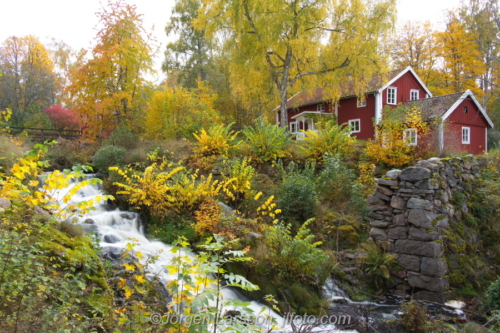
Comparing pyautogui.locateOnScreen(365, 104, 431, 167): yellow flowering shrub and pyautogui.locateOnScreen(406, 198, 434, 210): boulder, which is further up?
pyautogui.locateOnScreen(365, 104, 431, 167): yellow flowering shrub

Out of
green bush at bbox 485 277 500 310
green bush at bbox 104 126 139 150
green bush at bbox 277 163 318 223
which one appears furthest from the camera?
green bush at bbox 104 126 139 150

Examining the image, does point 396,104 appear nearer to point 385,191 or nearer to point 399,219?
point 385,191

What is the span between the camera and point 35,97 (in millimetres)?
27000

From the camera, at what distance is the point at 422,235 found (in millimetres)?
7211

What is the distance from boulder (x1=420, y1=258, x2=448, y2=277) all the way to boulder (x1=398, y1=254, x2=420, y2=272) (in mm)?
102

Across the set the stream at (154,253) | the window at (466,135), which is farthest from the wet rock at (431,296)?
the window at (466,135)

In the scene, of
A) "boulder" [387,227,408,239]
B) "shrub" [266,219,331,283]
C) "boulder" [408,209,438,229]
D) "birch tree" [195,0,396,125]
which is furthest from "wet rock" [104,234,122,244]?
"birch tree" [195,0,396,125]

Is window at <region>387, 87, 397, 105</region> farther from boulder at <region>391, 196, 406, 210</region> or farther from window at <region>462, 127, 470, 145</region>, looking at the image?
boulder at <region>391, 196, 406, 210</region>

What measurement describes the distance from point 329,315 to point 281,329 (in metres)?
1.20

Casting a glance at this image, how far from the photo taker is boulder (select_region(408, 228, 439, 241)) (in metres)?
7.12

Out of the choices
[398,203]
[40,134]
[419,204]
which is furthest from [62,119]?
[419,204]

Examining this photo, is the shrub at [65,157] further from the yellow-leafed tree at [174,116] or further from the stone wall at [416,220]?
the stone wall at [416,220]

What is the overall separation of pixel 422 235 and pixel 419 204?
644 millimetres

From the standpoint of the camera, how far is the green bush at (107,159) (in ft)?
36.4
